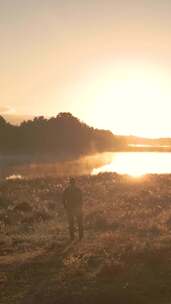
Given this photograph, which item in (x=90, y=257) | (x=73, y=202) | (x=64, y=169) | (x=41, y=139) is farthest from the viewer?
(x=41, y=139)

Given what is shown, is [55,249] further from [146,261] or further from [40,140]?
[40,140]

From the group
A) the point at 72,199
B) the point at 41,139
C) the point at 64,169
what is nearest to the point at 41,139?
the point at 41,139

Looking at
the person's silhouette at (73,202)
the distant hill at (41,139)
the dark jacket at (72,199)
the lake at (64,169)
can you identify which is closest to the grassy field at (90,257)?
the person's silhouette at (73,202)

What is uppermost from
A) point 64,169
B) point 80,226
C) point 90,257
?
point 80,226

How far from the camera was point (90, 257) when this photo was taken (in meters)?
20.3

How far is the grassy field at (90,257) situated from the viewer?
16406mm

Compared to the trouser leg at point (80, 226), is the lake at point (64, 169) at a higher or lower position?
lower

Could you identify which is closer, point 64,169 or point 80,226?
point 80,226

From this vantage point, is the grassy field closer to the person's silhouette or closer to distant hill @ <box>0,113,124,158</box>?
the person's silhouette

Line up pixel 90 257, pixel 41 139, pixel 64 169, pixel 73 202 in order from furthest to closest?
pixel 41 139, pixel 64 169, pixel 73 202, pixel 90 257

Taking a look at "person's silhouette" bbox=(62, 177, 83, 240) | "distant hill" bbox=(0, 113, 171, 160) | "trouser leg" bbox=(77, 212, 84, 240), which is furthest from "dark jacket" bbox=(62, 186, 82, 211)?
"distant hill" bbox=(0, 113, 171, 160)

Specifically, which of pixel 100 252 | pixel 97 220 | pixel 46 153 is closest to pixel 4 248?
pixel 100 252

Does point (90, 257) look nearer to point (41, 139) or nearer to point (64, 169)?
point (64, 169)

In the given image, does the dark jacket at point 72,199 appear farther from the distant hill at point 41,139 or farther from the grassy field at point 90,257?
the distant hill at point 41,139
